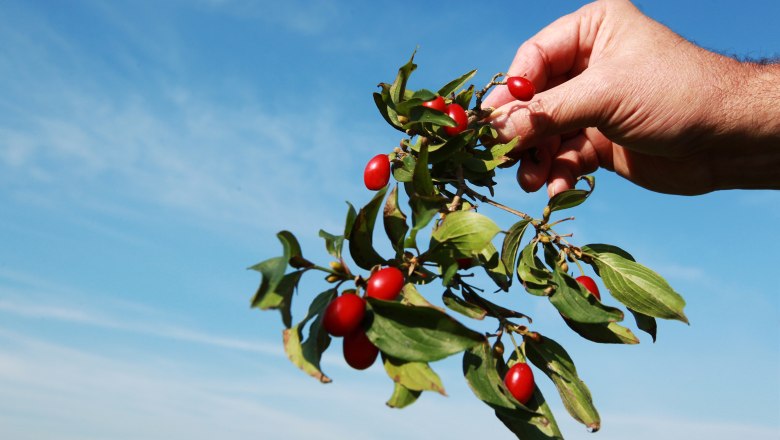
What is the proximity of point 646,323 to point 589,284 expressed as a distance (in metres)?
0.40

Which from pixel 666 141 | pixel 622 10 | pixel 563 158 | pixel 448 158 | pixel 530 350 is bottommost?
pixel 530 350

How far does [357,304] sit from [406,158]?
1.27 metres

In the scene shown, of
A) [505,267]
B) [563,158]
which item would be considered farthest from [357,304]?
[563,158]

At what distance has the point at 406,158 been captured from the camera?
3352 millimetres

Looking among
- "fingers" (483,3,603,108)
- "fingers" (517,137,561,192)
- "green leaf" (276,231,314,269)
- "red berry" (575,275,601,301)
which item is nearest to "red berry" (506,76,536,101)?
"fingers" (517,137,561,192)

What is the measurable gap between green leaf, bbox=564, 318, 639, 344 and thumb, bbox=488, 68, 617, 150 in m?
1.69

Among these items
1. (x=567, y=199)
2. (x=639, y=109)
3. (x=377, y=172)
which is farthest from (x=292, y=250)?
(x=639, y=109)

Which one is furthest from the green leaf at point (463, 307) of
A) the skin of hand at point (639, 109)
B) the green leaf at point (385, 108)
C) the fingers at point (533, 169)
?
the fingers at point (533, 169)

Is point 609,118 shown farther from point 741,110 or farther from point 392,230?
point 392,230

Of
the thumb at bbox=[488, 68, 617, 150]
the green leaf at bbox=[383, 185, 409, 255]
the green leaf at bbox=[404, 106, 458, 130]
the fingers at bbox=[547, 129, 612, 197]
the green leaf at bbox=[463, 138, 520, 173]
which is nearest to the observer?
the green leaf at bbox=[383, 185, 409, 255]

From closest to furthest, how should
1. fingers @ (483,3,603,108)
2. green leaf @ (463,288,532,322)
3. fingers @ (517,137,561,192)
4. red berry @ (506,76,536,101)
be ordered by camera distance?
green leaf @ (463,288,532,322)
red berry @ (506,76,536,101)
fingers @ (517,137,561,192)
fingers @ (483,3,603,108)

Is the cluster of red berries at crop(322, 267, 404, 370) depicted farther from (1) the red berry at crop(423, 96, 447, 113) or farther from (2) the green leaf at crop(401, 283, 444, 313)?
(1) the red berry at crop(423, 96, 447, 113)

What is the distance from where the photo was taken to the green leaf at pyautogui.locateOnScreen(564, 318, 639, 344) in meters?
3.02

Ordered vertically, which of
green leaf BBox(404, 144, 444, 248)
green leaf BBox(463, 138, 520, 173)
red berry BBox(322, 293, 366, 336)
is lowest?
red berry BBox(322, 293, 366, 336)
